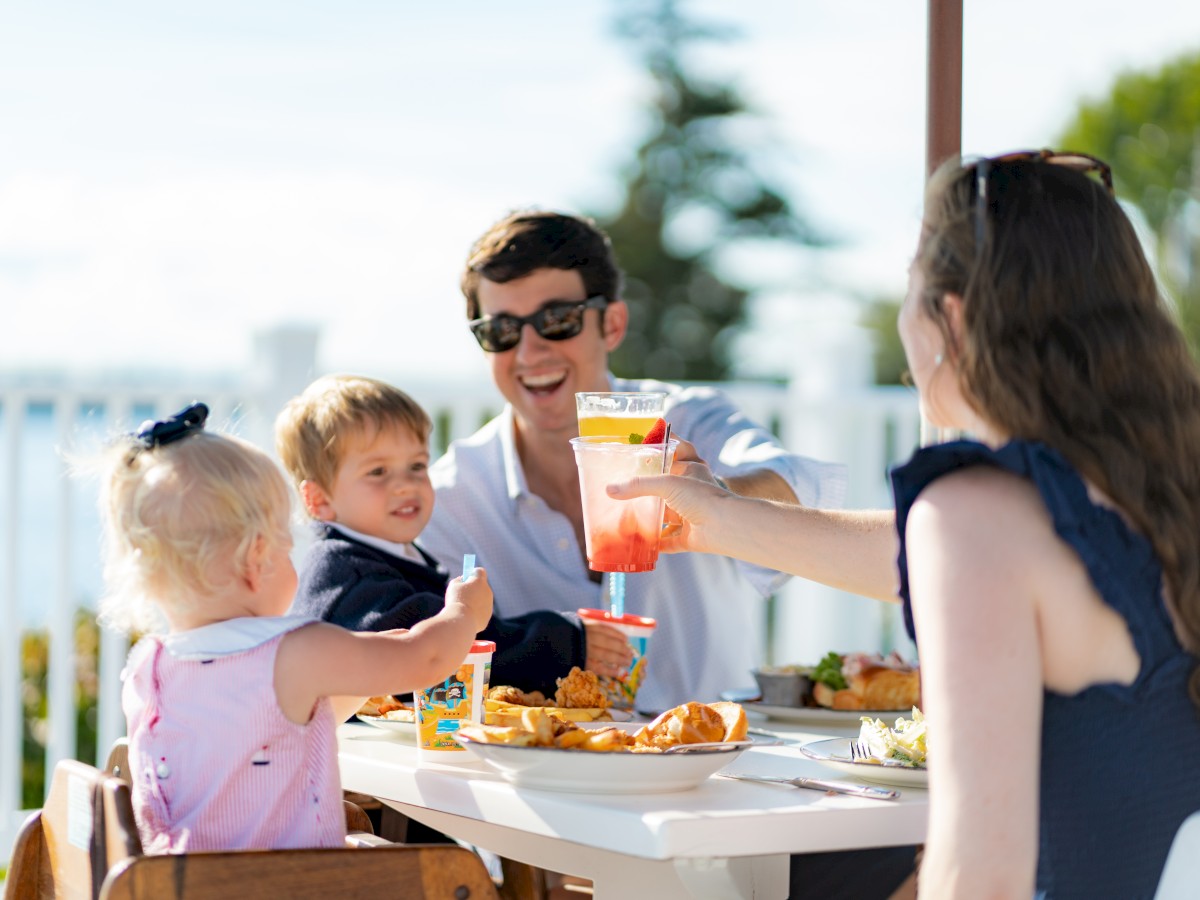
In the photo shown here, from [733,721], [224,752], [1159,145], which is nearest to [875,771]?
[733,721]

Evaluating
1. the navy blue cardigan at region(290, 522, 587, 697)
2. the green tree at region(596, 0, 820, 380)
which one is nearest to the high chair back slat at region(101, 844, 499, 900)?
the navy blue cardigan at region(290, 522, 587, 697)

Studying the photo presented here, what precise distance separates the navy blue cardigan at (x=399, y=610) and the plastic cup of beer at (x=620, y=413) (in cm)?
41

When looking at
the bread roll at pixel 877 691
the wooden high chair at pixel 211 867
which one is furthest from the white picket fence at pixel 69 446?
the wooden high chair at pixel 211 867

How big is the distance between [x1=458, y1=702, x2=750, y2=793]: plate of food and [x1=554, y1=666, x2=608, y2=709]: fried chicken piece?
431mm

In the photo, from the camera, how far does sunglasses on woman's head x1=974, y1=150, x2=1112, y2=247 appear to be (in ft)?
5.71

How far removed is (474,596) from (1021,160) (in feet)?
3.17

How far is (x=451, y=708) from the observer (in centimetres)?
226

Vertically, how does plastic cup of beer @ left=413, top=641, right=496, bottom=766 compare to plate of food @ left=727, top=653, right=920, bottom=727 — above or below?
above

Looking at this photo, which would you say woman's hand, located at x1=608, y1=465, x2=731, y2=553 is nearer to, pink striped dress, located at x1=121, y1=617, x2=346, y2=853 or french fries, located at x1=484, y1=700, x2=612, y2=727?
french fries, located at x1=484, y1=700, x2=612, y2=727

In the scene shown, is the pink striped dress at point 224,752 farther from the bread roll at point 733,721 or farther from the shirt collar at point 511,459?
the shirt collar at point 511,459

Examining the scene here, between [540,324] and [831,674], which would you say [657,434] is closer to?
[831,674]

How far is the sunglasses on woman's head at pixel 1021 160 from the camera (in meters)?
1.74

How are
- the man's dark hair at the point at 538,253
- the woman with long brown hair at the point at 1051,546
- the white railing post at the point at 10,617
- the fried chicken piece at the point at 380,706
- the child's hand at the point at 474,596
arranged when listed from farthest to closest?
1. the white railing post at the point at 10,617
2. the man's dark hair at the point at 538,253
3. the fried chicken piece at the point at 380,706
4. the child's hand at the point at 474,596
5. the woman with long brown hair at the point at 1051,546

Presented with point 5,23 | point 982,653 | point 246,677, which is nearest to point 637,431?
point 246,677
